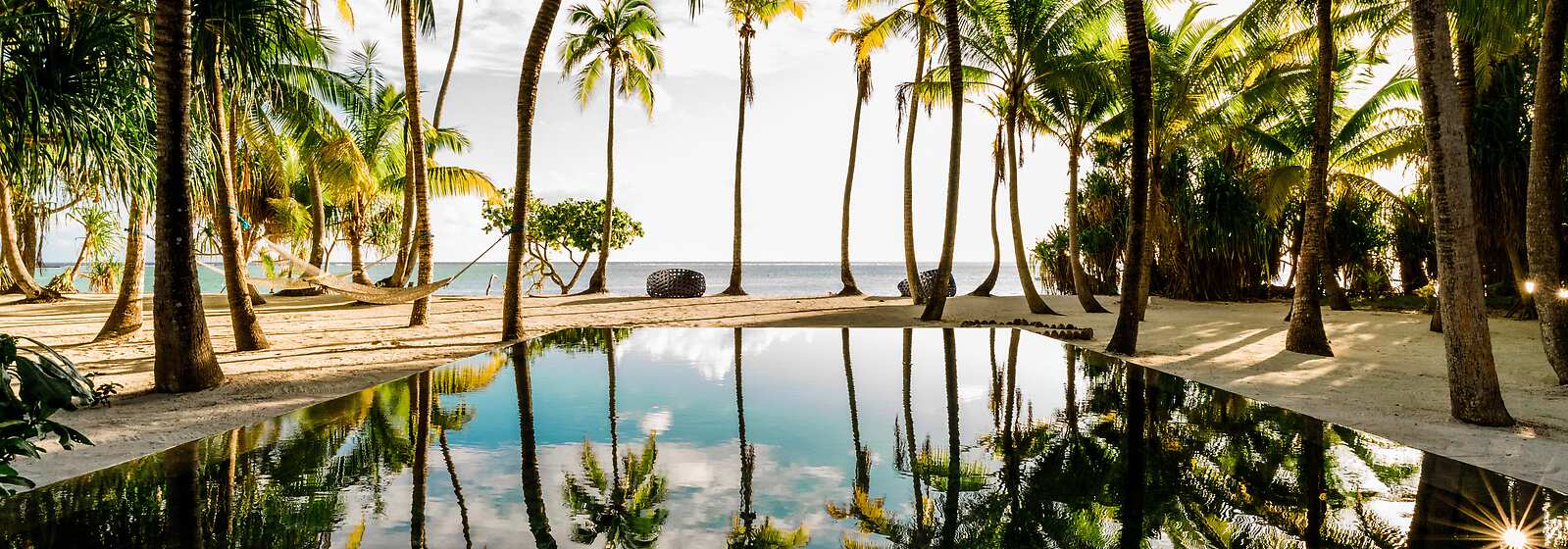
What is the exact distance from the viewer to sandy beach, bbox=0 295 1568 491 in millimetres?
5219

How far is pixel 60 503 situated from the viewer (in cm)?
376

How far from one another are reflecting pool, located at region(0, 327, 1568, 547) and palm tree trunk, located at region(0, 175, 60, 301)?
15972 mm

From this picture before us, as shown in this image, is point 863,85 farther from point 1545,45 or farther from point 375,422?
point 375,422

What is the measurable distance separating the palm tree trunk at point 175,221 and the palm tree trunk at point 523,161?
14.5 feet

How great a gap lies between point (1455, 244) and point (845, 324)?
31.7 feet

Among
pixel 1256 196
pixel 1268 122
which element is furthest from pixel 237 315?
pixel 1268 122

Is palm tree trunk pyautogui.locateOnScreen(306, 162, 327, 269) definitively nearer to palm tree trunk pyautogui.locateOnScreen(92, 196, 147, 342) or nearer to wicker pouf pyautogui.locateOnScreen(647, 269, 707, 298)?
wicker pouf pyautogui.locateOnScreen(647, 269, 707, 298)

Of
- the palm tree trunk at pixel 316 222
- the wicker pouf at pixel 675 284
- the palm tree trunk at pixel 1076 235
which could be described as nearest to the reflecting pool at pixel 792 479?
the palm tree trunk at pixel 1076 235

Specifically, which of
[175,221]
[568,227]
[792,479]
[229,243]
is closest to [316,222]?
[568,227]

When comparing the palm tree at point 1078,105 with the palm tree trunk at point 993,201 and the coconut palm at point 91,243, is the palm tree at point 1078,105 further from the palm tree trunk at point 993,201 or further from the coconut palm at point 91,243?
the coconut palm at point 91,243

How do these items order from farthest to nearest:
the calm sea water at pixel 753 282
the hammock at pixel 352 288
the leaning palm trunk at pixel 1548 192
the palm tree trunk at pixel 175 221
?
the calm sea water at pixel 753 282 → the hammock at pixel 352 288 → the palm tree trunk at pixel 175 221 → the leaning palm trunk at pixel 1548 192

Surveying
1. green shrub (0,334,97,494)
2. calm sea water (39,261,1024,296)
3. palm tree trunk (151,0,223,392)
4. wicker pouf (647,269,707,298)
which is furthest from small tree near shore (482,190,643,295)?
green shrub (0,334,97,494)

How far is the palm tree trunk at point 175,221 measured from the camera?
21.9 feet

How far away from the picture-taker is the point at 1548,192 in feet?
21.8
